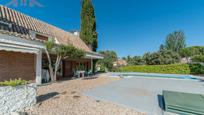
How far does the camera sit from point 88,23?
32.8m

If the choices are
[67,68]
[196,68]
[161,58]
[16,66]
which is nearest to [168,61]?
[161,58]

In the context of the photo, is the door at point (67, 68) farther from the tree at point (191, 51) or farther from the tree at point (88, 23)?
the tree at point (191, 51)

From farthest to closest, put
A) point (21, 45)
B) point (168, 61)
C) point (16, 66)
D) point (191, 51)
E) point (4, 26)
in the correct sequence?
point (191, 51) < point (168, 61) < point (4, 26) < point (16, 66) < point (21, 45)

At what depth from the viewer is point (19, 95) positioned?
6469 millimetres

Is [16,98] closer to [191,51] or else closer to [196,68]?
[196,68]

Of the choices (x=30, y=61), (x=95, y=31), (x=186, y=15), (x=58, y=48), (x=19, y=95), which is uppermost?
(x=186, y=15)

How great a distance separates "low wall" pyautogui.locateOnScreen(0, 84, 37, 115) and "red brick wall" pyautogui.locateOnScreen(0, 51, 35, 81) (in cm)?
804

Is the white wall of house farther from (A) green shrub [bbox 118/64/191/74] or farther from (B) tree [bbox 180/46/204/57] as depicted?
(B) tree [bbox 180/46/204/57]

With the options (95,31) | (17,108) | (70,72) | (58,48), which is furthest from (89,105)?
(95,31)

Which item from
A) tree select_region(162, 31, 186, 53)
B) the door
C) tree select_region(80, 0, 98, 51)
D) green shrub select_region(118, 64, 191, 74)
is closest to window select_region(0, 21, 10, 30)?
the door

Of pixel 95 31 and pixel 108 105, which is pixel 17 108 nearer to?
pixel 108 105

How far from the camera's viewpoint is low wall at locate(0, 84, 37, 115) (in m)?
5.88

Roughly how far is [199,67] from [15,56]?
34782 mm

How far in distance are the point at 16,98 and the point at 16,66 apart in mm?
8982
